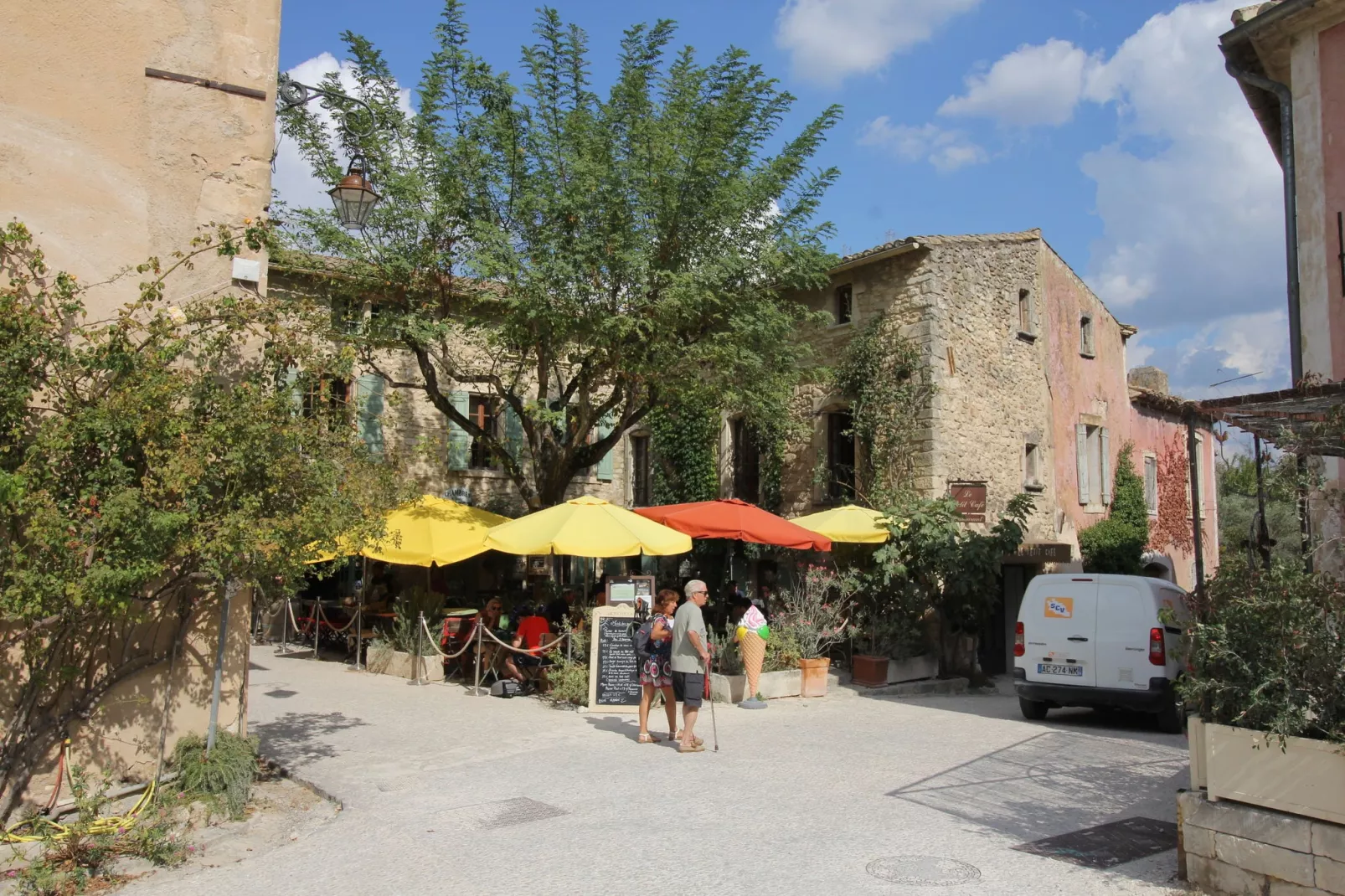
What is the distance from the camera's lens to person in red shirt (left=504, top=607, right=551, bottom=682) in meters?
12.6

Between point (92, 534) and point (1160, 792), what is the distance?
24.6ft

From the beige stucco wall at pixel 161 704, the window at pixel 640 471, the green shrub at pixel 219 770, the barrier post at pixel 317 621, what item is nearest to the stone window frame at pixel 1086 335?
the window at pixel 640 471

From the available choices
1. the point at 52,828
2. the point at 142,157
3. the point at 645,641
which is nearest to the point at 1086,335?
the point at 645,641

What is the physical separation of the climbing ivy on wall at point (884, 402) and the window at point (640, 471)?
5.97 m

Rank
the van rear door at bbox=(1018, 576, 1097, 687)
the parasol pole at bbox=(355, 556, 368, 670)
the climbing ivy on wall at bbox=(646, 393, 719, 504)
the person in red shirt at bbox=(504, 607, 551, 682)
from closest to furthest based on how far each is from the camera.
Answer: the van rear door at bbox=(1018, 576, 1097, 687)
the person in red shirt at bbox=(504, 607, 551, 682)
the parasol pole at bbox=(355, 556, 368, 670)
the climbing ivy on wall at bbox=(646, 393, 719, 504)

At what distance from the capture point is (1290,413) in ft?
22.8

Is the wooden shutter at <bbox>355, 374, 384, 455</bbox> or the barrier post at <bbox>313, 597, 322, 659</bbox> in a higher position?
the wooden shutter at <bbox>355, 374, 384, 455</bbox>

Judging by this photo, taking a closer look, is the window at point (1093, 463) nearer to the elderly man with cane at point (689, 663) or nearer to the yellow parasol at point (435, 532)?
the yellow parasol at point (435, 532)

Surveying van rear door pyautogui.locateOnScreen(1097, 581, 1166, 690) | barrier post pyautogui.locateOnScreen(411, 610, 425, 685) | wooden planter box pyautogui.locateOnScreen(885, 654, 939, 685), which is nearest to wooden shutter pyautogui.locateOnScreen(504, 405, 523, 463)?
barrier post pyautogui.locateOnScreen(411, 610, 425, 685)

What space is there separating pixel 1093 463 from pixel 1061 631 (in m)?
11.4

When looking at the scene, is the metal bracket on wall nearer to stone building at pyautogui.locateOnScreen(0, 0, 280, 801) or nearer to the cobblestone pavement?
stone building at pyautogui.locateOnScreen(0, 0, 280, 801)

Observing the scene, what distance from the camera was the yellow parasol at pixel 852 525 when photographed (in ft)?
48.4

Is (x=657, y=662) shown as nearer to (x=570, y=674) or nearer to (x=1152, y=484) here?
(x=570, y=674)

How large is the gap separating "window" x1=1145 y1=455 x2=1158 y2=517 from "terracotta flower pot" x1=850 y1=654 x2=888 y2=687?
1185 cm
